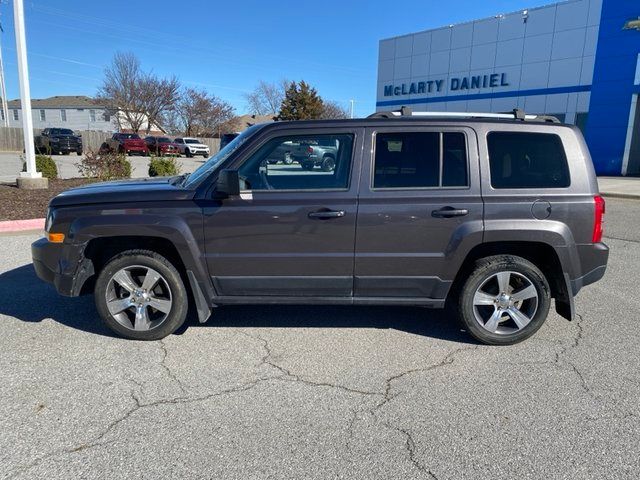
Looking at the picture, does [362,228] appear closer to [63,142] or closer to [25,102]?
[25,102]

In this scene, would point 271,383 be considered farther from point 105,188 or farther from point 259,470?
point 105,188

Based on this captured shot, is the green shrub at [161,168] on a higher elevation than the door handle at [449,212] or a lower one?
higher

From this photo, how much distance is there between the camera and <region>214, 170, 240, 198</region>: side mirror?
3.44 metres

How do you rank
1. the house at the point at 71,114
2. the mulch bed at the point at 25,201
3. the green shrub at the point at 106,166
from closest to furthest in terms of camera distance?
1. the mulch bed at the point at 25,201
2. the green shrub at the point at 106,166
3. the house at the point at 71,114

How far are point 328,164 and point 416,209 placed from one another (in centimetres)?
85

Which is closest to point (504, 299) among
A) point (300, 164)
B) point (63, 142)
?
point (300, 164)

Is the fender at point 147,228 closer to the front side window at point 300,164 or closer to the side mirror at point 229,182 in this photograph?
the side mirror at point 229,182

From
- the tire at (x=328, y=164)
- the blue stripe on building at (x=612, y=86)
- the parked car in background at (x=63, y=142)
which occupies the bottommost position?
the tire at (x=328, y=164)

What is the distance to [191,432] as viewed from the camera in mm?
2654

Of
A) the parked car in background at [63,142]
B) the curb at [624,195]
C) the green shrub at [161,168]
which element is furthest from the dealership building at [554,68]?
the parked car in background at [63,142]

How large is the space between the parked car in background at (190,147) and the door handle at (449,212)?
3522 cm

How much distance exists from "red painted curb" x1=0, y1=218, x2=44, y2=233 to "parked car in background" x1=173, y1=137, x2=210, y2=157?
95.2 ft

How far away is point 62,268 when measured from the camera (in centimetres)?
372

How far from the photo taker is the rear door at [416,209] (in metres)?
3.60
